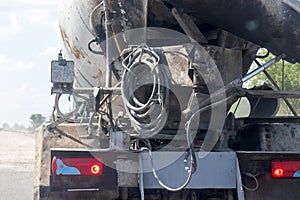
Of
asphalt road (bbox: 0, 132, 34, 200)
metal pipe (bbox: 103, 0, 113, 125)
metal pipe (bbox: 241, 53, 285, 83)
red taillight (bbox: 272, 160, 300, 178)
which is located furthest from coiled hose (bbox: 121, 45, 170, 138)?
asphalt road (bbox: 0, 132, 34, 200)

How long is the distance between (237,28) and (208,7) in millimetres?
280

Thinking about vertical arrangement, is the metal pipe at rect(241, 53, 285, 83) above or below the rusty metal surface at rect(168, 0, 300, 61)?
below

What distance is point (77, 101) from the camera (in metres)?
6.30

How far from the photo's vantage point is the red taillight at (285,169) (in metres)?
4.63

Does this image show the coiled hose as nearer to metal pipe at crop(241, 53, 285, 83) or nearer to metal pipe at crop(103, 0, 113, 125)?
metal pipe at crop(103, 0, 113, 125)

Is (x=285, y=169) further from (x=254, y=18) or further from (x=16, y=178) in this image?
(x=16, y=178)

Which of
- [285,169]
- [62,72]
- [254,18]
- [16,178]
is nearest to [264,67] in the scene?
[254,18]

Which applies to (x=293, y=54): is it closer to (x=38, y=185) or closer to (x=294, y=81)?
(x=38, y=185)

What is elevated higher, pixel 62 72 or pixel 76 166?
pixel 62 72

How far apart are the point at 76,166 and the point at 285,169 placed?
1455 millimetres

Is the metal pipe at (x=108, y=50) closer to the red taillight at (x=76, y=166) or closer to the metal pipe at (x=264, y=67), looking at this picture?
the red taillight at (x=76, y=166)

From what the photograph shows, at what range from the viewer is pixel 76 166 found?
4.43 metres

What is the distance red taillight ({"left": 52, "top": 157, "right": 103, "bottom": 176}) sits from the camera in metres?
4.42

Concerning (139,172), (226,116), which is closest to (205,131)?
(226,116)
